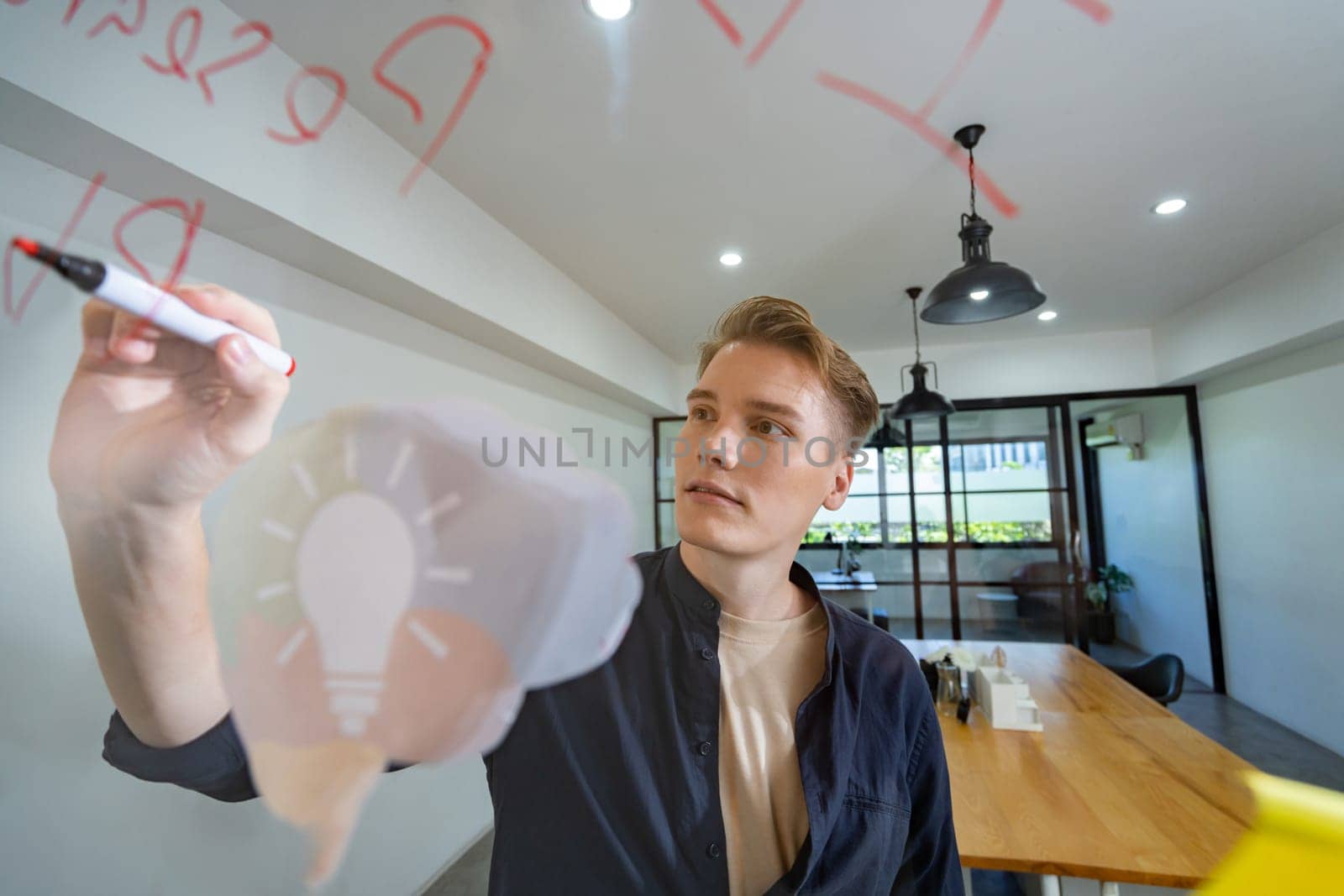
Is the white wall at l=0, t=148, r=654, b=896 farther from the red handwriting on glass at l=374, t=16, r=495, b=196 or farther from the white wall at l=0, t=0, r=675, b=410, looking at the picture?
the red handwriting on glass at l=374, t=16, r=495, b=196

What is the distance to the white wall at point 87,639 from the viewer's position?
10.9 inches

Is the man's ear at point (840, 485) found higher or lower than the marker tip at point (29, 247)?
lower

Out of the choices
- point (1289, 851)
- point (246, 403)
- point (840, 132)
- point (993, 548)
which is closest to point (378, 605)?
point (246, 403)

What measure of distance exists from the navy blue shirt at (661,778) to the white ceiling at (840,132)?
38 cm

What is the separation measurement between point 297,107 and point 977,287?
1.04 meters

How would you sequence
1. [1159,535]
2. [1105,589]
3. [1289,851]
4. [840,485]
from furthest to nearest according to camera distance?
[1105,589]
[1159,535]
[840,485]
[1289,851]

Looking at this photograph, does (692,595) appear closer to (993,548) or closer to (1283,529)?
(1283,529)

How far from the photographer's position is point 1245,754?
46 cm

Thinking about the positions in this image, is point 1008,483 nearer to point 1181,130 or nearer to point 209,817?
point 1181,130

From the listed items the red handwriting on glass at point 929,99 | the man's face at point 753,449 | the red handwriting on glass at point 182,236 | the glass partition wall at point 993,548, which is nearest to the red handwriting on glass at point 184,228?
the red handwriting on glass at point 182,236

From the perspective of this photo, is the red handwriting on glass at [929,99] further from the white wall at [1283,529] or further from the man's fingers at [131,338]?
the man's fingers at [131,338]

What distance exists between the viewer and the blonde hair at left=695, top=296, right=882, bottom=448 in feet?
1.33

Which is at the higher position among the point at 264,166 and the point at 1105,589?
the point at 264,166

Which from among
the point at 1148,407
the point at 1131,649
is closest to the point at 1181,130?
the point at 1148,407
